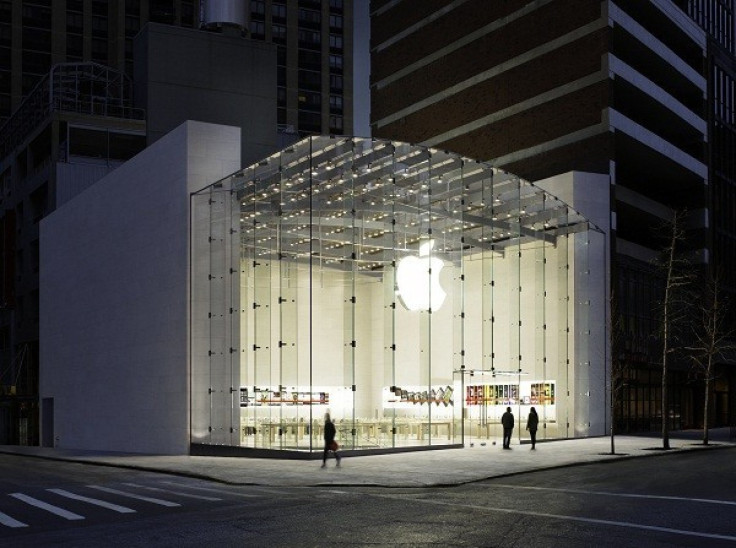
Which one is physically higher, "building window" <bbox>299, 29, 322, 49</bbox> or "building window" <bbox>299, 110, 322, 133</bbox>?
"building window" <bbox>299, 29, 322, 49</bbox>

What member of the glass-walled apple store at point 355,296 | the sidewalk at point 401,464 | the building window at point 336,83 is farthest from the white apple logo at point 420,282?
the building window at point 336,83

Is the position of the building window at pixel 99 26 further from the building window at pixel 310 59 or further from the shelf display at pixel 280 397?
the shelf display at pixel 280 397

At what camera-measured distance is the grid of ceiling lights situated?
36625mm

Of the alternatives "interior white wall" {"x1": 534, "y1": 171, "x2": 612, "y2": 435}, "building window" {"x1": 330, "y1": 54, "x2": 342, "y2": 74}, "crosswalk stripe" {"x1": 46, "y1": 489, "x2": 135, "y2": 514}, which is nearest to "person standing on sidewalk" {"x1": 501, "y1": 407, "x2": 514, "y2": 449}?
"interior white wall" {"x1": 534, "y1": 171, "x2": 612, "y2": 435}

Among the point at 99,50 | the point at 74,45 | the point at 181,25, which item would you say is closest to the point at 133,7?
the point at 181,25

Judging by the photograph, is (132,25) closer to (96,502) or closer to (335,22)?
(335,22)

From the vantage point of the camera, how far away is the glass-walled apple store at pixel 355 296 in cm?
3619

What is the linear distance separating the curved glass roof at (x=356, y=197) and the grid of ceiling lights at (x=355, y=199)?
0.04 meters

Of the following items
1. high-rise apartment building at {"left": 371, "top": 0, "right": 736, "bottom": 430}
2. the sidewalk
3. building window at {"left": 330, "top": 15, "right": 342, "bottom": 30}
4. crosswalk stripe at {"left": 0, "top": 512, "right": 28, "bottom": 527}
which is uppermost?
building window at {"left": 330, "top": 15, "right": 342, "bottom": 30}

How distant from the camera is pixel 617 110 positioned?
2469 inches

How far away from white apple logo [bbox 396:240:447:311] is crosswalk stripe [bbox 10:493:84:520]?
17775 mm

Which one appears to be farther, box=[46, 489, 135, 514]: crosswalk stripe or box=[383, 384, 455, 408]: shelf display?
box=[383, 384, 455, 408]: shelf display

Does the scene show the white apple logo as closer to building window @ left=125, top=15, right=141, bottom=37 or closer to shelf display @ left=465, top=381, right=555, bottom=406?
shelf display @ left=465, top=381, right=555, bottom=406

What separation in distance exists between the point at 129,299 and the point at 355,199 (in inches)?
607
